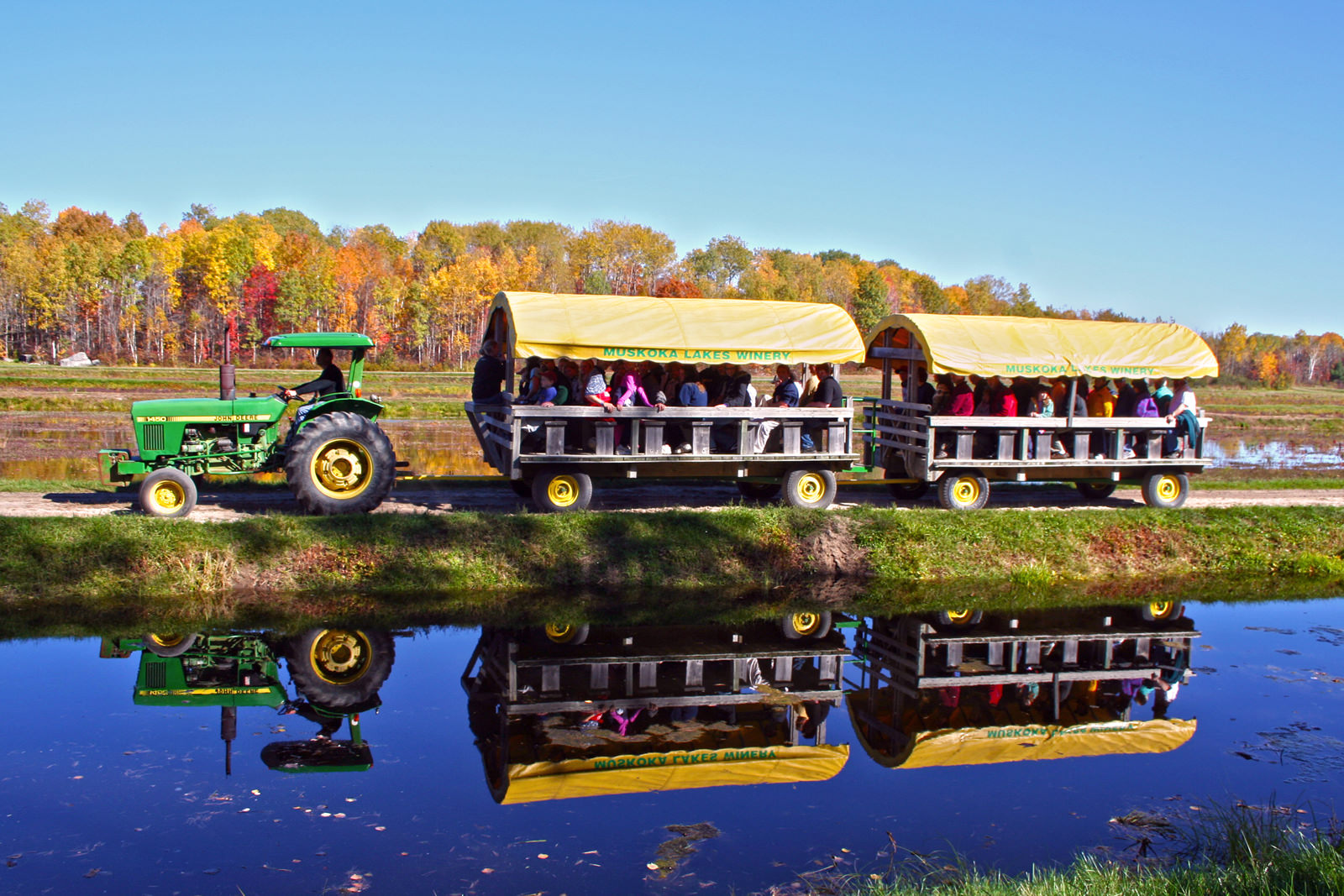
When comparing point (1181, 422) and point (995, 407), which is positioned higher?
point (995, 407)

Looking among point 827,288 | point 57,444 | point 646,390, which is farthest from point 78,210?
point 646,390

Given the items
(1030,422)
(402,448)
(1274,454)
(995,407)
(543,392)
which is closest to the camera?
(543,392)

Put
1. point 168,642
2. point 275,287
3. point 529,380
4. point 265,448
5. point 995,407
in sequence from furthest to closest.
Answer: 1. point 275,287
2. point 995,407
3. point 529,380
4. point 265,448
5. point 168,642

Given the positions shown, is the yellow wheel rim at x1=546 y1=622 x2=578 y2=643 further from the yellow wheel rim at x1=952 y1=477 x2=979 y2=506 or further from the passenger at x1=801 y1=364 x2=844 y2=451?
the yellow wheel rim at x1=952 y1=477 x2=979 y2=506

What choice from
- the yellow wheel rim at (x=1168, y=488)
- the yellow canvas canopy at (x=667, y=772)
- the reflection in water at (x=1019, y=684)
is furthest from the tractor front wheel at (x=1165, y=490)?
the yellow canvas canopy at (x=667, y=772)

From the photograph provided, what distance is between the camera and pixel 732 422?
57.6 ft

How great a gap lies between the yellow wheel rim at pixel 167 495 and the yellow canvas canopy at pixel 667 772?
27.8 feet

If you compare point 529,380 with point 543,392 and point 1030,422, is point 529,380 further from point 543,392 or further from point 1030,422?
point 1030,422

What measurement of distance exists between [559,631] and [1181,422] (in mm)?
12080

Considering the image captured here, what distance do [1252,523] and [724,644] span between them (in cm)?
1051

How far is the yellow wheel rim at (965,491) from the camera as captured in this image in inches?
748

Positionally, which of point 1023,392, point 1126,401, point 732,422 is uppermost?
point 1023,392

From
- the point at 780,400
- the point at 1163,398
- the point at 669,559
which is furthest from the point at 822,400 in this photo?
the point at 1163,398

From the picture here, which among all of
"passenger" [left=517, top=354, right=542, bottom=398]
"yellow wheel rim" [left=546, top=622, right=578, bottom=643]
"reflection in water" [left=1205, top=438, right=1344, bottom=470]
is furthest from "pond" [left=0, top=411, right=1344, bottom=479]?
"yellow wheel rim" [left=546, top=622, right=578, bottom=643]
